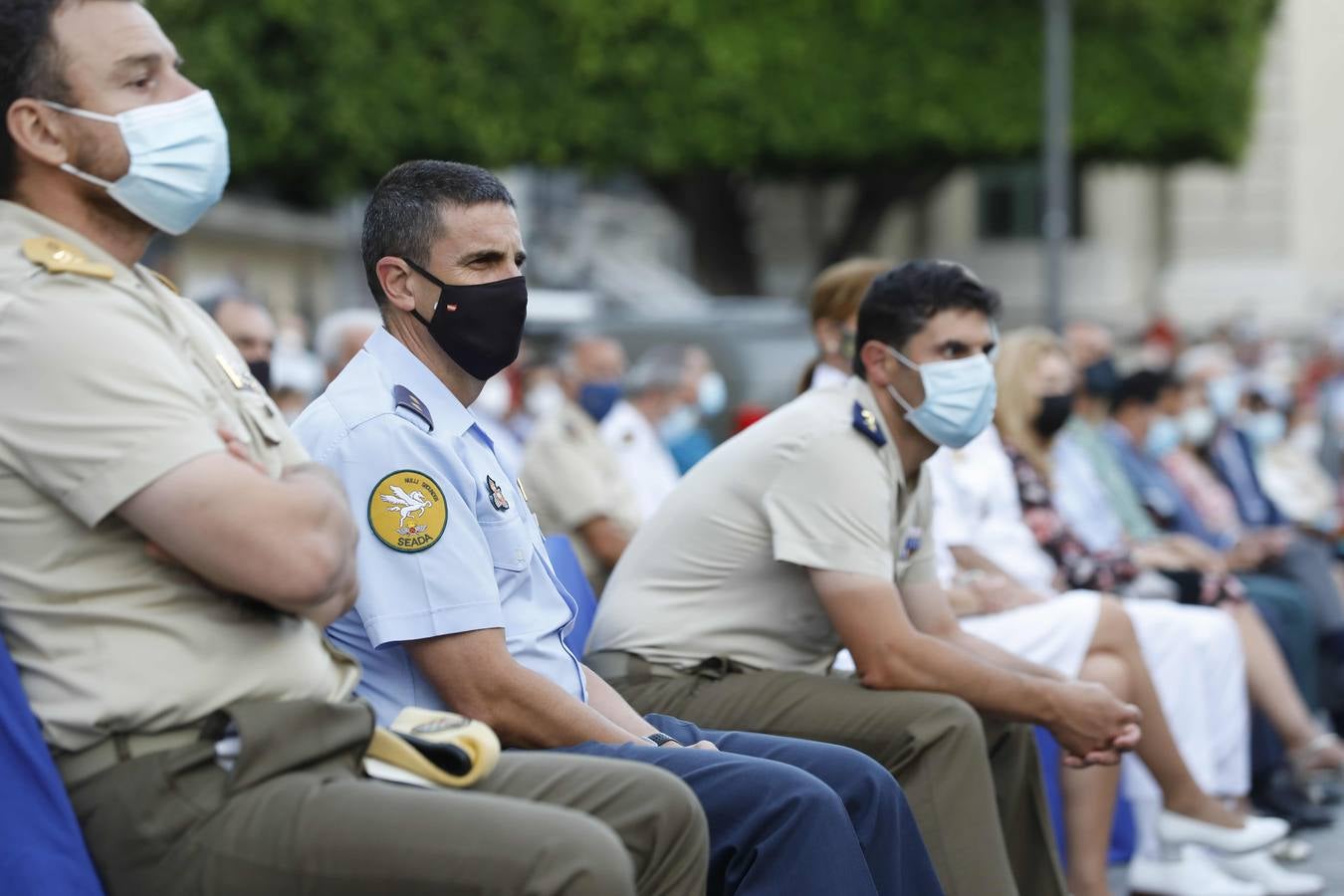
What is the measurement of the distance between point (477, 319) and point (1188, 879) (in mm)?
3075

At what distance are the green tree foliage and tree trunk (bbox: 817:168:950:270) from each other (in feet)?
5.36

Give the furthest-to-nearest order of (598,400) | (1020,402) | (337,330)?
(598,400), (337,330), (1020,402)

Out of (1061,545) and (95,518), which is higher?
(95,518)

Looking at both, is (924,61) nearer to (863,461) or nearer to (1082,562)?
(1082,562)

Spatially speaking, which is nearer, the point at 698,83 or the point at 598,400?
the point at 598,400

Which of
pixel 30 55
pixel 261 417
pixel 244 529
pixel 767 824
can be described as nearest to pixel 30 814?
pixel 244 529

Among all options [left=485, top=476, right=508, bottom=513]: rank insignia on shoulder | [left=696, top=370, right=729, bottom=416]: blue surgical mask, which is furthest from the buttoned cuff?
[left=696, top=370, right=729, bottom=416]: blue surgical mask

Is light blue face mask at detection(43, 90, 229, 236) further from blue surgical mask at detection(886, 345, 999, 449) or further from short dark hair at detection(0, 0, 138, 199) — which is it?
blue surgical mask at detection(886, 345, 999, 449)

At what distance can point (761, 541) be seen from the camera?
4.12 meters

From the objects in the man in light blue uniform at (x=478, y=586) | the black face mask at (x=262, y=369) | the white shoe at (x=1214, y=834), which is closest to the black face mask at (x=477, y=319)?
the man in light blue uniform at (x=478, y=586)

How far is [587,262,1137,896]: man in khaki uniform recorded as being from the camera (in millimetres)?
3863

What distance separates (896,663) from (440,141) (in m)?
16.9

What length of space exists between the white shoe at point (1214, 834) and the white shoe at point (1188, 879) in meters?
0.06

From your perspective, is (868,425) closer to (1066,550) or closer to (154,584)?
(154,584)
